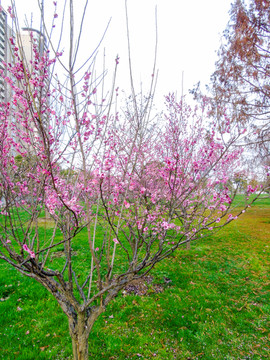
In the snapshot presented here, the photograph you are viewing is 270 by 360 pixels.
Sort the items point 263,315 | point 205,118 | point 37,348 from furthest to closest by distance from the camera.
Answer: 1. point 205,118
2. point 263,315
3. point 37,348

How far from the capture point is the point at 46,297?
14.1ft

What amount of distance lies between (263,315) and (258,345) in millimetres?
954

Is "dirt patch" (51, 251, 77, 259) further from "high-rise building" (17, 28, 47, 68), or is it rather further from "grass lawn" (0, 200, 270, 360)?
"high-rise building" (17, 28, 47, 68)

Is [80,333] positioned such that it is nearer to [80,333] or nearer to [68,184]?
[80,333]

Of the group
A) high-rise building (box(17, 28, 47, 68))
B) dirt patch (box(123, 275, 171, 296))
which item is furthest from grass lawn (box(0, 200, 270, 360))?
high-rise building (box(17, 28, 47, 68))

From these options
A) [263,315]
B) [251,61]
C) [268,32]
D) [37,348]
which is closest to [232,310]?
[263,315]

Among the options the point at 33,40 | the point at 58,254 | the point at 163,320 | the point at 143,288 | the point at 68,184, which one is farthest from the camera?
the point at 58,254

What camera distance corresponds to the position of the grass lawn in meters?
3.05

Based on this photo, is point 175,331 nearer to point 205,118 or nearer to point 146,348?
point 146,348

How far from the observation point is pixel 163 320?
12.3 feet

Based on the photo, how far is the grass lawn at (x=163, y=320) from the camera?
120 inches

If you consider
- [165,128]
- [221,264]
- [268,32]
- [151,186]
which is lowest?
[221,264]

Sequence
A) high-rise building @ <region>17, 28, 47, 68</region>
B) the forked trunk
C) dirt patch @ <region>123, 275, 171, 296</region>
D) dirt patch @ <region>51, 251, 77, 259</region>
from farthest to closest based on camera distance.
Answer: dirt patch @ <region>51, 251, 77, 259</region> < dirt patch @ <region>123, 275, 171, 296</region> < the forked trunk < high-rise building @ <region>17, 28, 47, 68</region>

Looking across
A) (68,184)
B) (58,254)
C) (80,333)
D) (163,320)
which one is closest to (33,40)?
(68,184)
